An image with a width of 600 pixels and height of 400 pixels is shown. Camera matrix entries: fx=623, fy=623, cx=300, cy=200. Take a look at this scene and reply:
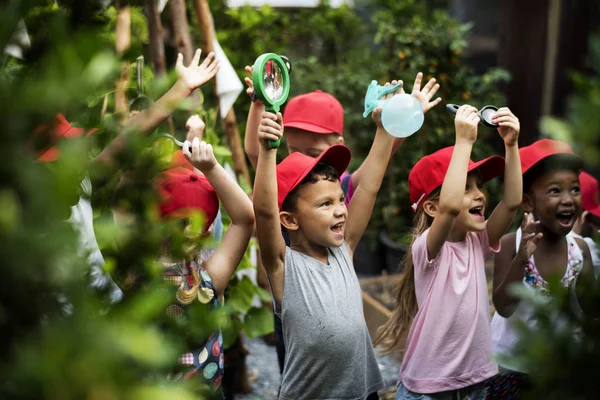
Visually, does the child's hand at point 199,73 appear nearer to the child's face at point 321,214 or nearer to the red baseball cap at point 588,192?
the child's face at point 321,214

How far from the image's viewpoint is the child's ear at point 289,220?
2129 millimetres

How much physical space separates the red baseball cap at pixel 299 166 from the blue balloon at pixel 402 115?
183 mm

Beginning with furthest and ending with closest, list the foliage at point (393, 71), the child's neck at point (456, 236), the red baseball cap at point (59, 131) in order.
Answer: the foliage at point (393, 71)
the child's neck at point (456, 236)
the red baseball cap at point (59, 131)

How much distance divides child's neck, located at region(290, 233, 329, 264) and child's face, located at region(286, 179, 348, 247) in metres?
0.01

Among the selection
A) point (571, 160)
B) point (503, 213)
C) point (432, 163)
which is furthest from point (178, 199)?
point (571, 160)

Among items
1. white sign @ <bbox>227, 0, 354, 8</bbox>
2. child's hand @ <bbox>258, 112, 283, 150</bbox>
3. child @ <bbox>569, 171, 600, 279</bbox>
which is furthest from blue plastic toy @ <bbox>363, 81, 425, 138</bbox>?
white sign @ <bbox>227, 0, 354, 8</bbox>

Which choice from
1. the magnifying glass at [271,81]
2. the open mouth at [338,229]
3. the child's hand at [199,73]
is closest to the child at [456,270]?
the open mouth at [338,229]

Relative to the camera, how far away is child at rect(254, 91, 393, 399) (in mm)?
2008

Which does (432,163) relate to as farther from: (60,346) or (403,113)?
(60,346)

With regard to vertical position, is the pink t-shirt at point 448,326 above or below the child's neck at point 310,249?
below

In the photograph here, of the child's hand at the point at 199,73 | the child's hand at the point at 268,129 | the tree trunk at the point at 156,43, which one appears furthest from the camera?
the tree trunk at the point at 156,43

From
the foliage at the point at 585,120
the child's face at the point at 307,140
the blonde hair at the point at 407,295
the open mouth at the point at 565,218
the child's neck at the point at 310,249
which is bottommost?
the blonde hair at the point at 407,295

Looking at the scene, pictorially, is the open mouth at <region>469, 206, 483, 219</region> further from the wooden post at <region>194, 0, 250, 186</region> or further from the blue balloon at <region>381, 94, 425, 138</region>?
the wooden post at <region>194, 0, 250, 186</region>

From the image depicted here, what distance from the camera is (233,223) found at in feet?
6.63
